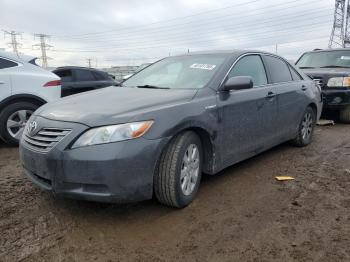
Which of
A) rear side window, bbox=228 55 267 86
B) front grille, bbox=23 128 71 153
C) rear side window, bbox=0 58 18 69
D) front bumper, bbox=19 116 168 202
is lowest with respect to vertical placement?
front bumper, bbox=19 116 168 202

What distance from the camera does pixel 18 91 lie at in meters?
5.90

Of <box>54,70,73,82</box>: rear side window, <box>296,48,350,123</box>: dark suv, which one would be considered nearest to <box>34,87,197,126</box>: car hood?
<box>296,48,350,123</box>: dark suv

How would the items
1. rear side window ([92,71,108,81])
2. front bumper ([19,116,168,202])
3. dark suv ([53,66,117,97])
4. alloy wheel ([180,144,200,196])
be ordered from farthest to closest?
rear side window ([92,71,108,81])
dark suv ([53,66,117,97])
alloy wheel ([180,144,200,196])
front bumper ([19,116,168,202])

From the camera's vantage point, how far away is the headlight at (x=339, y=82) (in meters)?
7.88

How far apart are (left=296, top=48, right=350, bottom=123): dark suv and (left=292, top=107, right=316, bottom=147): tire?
2095 millimetres

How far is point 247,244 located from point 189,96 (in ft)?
4.83

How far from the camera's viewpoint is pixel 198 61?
436 cm

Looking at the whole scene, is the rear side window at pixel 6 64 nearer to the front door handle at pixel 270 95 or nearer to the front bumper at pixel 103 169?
the front bumper at pixel 103 169

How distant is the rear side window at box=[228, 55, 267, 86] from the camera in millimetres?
4289

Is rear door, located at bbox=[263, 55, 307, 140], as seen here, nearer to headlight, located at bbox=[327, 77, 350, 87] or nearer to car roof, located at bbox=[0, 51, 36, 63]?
headlight, located at bbox=[327, 77, 350, 87]

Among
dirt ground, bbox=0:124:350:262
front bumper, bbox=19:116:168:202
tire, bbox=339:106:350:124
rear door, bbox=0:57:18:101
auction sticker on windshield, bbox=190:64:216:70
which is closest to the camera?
dirt ground, bbox=0:124:350:262

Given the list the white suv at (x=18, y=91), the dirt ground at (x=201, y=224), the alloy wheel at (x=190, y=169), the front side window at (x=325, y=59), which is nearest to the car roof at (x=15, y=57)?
the white suv at (x=18, y=91)

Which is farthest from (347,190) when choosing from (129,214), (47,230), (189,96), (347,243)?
(47,230)

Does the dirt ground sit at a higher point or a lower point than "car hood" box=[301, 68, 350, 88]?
lower
